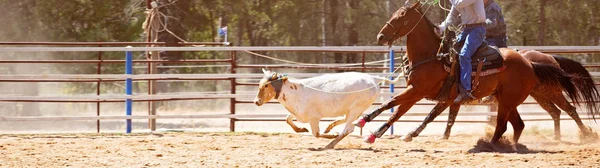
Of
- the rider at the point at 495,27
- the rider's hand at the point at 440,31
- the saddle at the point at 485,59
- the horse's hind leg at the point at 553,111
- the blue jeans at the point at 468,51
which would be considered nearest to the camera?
the blue jeans at the point at 468,51

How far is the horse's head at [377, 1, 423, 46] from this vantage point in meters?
8.65

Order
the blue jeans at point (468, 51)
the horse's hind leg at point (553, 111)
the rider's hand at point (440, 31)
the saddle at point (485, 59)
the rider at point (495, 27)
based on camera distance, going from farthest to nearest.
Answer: the horse's hind leg at point (553, 111)
the rider at point (495, 27)
the rider's hand at point (440, 31)
the saddle at point (485, 59)
the blue jeans at point (468, 51)

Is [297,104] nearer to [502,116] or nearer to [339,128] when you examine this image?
[502,116]

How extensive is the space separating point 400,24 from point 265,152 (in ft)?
5.77

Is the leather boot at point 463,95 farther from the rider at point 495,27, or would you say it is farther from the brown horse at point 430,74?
the rider at point 495,27

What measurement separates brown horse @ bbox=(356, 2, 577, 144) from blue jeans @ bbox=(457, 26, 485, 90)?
0.58 feet

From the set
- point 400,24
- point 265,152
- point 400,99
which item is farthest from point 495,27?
point 265,152

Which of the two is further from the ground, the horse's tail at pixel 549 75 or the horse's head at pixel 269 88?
the horse's tail at pixel 549 75

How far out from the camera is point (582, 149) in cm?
859

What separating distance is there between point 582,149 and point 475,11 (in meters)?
1.63

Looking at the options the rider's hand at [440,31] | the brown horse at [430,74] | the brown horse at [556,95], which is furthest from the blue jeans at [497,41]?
the rider's hand at [440,31]

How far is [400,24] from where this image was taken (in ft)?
28.5

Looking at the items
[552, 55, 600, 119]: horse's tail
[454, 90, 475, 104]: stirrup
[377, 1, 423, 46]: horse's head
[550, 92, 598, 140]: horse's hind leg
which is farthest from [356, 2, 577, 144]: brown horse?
[550, 92, 598, 140]: horse's hind leg

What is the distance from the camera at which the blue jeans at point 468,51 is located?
8.56 metres
